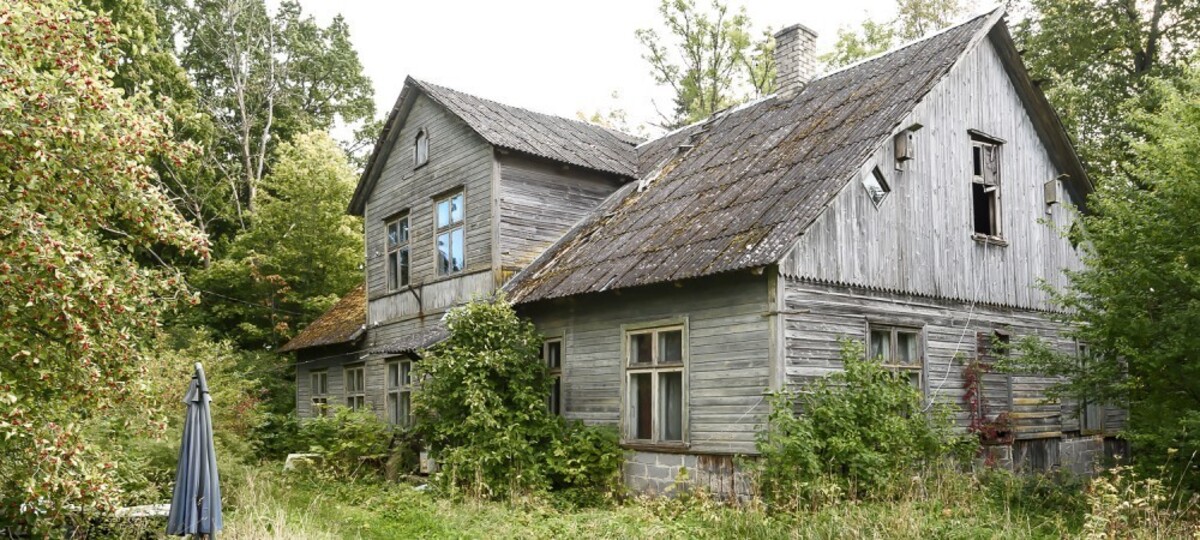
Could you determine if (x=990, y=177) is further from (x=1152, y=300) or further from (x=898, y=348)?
(x=1152, y=300)

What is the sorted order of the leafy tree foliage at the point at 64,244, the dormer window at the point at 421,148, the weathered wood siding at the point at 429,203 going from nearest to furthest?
the leafy tree foliage at the point at 64,244
the weathered wood siding at the point at 429,203
the dormer window at the point at 421,148

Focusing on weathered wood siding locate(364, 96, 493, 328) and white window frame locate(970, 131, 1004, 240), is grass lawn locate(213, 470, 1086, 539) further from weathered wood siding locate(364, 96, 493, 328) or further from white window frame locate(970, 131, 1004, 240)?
white window frame locate(970, 131, 1004, 240)

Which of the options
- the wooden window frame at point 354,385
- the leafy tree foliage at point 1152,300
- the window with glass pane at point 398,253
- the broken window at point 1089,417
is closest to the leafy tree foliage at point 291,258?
the wooden window frame at point 354,385

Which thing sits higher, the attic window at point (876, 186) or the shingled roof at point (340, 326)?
the attic window at point (876, 186)

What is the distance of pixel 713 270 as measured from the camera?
12.2 meters

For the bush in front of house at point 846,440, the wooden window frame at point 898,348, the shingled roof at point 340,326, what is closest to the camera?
the bush in front of house at point 846,440

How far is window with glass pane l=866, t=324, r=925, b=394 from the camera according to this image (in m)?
13.7

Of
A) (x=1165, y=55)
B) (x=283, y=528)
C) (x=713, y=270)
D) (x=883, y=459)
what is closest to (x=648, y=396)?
(x=713, y=270)

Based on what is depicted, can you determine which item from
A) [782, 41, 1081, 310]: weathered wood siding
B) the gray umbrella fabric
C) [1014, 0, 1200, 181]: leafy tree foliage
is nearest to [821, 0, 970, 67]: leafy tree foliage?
[1014, 0, 1200, 181]: leafy tree foliage

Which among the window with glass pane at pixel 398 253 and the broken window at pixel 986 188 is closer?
the broken window at pixel 986 188

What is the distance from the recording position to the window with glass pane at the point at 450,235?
714 inches

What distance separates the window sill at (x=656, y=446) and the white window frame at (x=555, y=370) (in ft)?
5.81

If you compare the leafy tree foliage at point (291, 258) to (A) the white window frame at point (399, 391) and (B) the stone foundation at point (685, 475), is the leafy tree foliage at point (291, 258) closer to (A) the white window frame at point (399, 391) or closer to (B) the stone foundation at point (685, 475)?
(A) the white window frame at point (399, 391)

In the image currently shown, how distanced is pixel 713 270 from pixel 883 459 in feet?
9.97
